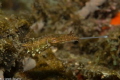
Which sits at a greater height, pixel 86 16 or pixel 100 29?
pixel 86 16

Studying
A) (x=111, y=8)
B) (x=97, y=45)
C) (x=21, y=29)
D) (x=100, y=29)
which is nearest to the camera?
(x=21, y=29)

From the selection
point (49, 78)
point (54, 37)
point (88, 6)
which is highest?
point (88, 6)

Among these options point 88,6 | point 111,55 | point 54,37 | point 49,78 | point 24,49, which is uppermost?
point 88,6

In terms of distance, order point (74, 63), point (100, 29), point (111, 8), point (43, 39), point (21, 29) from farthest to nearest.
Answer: point (111, 8) < point (100, 29) < point (74, 63) < point (21, 29) < point (43, 39)

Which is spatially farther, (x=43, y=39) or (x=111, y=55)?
(x=111, y=55)

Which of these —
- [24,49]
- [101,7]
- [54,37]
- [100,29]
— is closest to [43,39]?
[54,37]

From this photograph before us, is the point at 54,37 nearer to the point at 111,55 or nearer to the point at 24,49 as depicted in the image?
the point at 24,49

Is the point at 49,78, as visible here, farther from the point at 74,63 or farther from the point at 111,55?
the point at 111,55

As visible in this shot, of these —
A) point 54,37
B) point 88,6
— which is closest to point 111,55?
point 54,37

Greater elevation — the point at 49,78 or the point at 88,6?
the point at 88,6
